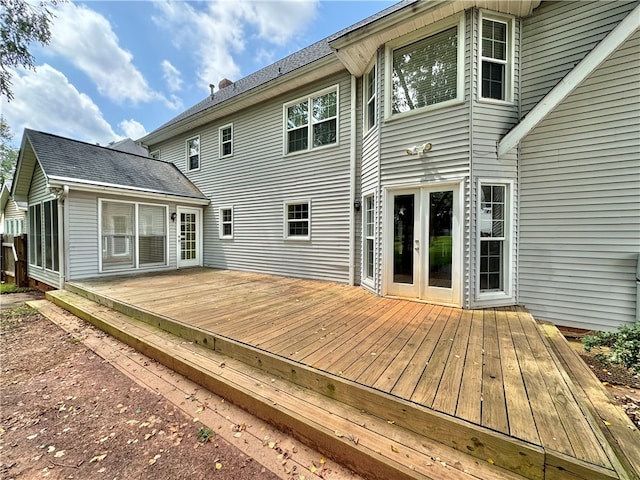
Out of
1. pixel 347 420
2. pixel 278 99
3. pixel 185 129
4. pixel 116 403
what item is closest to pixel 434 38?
pixel 278 99

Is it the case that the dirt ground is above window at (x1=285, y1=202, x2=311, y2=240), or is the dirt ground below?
below

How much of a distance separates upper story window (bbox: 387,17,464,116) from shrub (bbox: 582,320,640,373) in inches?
164

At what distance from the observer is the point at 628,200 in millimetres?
4008

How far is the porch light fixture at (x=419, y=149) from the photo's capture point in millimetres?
4742

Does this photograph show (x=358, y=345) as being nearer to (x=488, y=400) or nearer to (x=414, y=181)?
(x=488, y=400)

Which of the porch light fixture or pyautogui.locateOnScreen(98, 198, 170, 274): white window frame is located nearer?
the porch light fixture

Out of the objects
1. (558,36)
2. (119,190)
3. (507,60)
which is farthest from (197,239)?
(558,36)

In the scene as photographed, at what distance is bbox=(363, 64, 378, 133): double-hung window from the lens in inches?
227

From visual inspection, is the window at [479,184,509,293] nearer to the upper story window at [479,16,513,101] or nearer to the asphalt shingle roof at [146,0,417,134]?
the upper story window at [479,16,513,101]

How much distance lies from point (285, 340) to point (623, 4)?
22.7 ft

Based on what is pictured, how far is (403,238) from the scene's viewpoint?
201 inches

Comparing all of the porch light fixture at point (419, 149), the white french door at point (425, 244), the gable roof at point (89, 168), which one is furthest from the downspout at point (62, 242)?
the porch light fixture at point (419, 149)

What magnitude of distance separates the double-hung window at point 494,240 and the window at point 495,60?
1.67 meters

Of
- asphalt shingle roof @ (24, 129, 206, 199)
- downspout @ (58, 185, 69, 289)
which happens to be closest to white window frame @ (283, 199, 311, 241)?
asphalt shingle roof @ (24, 129, 206, 199)
